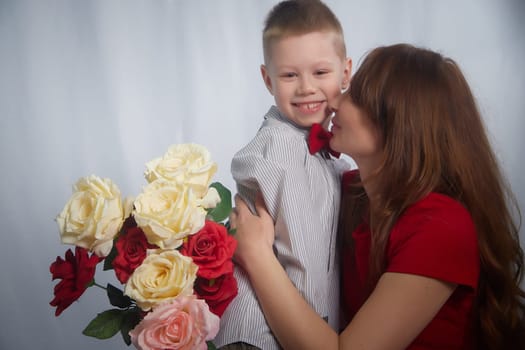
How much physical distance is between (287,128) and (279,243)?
33 centimetres

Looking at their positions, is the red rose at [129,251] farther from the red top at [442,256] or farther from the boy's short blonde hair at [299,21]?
the boy's short blonde hair at [299,21]

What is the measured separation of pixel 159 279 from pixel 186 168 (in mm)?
240

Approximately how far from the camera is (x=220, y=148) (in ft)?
7.38

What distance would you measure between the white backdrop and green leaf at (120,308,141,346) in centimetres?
106

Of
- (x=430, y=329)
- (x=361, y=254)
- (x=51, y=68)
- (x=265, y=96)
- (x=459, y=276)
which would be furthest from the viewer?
(x=265, y=96)

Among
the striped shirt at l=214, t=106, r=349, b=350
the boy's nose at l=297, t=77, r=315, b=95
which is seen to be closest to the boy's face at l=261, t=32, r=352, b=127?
the boy's nose at l=297, t=77, r=315, b=95

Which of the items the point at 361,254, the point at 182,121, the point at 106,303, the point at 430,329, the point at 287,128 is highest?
the point at 287,128

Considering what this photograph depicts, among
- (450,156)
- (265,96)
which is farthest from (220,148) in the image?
(450,156)

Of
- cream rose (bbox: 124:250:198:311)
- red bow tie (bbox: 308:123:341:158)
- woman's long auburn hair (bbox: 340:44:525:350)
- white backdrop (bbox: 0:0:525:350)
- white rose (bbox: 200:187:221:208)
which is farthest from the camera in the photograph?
white backdrop (bbox: 0:0:525:350)

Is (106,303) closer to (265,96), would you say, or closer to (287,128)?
(265,96)

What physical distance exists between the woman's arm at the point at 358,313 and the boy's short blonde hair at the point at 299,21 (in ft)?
1.91

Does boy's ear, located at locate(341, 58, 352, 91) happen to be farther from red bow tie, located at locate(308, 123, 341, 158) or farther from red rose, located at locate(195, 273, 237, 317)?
red rose, located at locate(195, 273, 237, 317)

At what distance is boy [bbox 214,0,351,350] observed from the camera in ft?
4.34


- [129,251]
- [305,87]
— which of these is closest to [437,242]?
[305,87]
